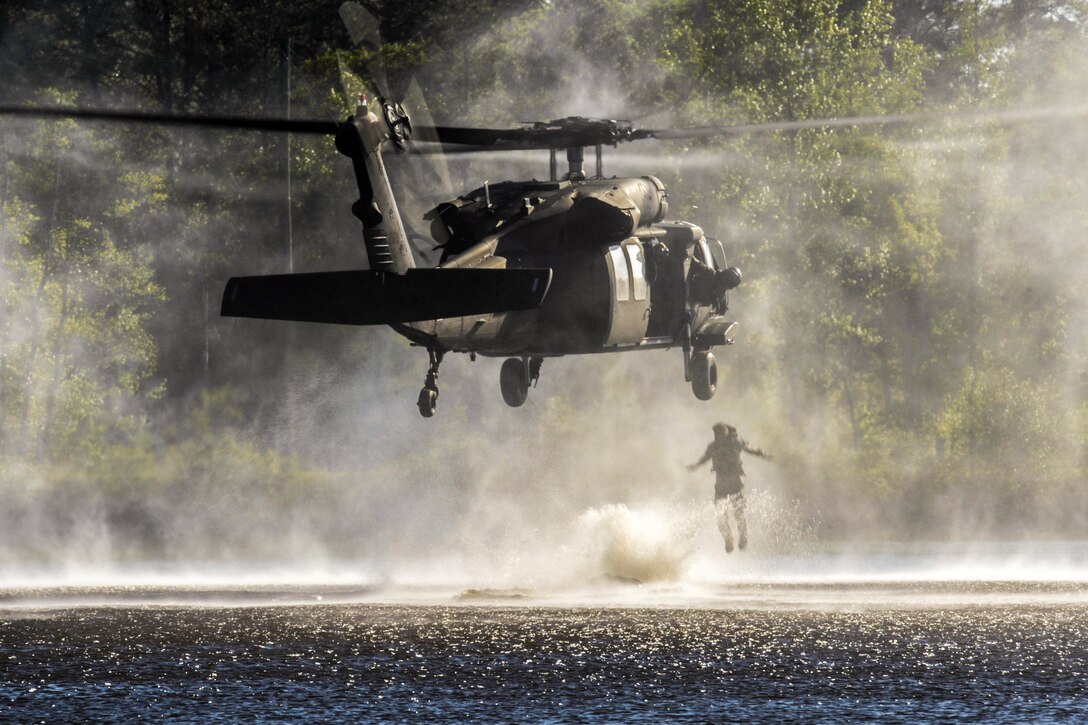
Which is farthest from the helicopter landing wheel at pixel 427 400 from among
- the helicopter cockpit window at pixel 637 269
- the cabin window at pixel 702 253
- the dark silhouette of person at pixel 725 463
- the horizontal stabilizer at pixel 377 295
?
the dark silhouette of person at pixel 725 463

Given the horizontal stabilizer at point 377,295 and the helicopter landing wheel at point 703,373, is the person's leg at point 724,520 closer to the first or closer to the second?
the helicopter landing wheel at point 703,373

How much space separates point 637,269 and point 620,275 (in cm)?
71

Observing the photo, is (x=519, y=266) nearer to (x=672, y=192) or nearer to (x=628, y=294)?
(x=628, y=294)

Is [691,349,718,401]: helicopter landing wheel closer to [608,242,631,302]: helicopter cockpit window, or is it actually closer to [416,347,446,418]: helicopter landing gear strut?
[608,242,631,302]: helicopter cockpit window

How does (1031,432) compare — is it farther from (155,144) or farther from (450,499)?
(155,144)

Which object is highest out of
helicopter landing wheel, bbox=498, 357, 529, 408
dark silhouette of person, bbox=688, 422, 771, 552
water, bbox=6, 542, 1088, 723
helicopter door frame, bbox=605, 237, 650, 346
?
helicopter door frame, bbox=605, 237, 650, 346

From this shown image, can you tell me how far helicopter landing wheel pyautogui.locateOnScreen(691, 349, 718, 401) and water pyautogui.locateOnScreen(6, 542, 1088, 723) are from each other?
4211 millimetres

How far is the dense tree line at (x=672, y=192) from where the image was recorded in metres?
57.4

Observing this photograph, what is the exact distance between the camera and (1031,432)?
5706 centimetres

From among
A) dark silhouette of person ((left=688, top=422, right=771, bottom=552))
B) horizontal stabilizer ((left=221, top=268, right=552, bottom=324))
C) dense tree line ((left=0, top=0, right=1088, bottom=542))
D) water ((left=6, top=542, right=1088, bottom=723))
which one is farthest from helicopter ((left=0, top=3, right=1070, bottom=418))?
dense tree line ((left=0, top=0, right=1088, bottom=542))

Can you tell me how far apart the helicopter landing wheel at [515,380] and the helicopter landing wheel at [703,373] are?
3069 mm

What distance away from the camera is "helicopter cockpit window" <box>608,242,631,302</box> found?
90.8 ft

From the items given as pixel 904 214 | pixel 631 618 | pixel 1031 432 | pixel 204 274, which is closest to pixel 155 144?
pixel 204 274

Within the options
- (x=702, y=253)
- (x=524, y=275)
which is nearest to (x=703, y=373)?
(x=702, y=253)
